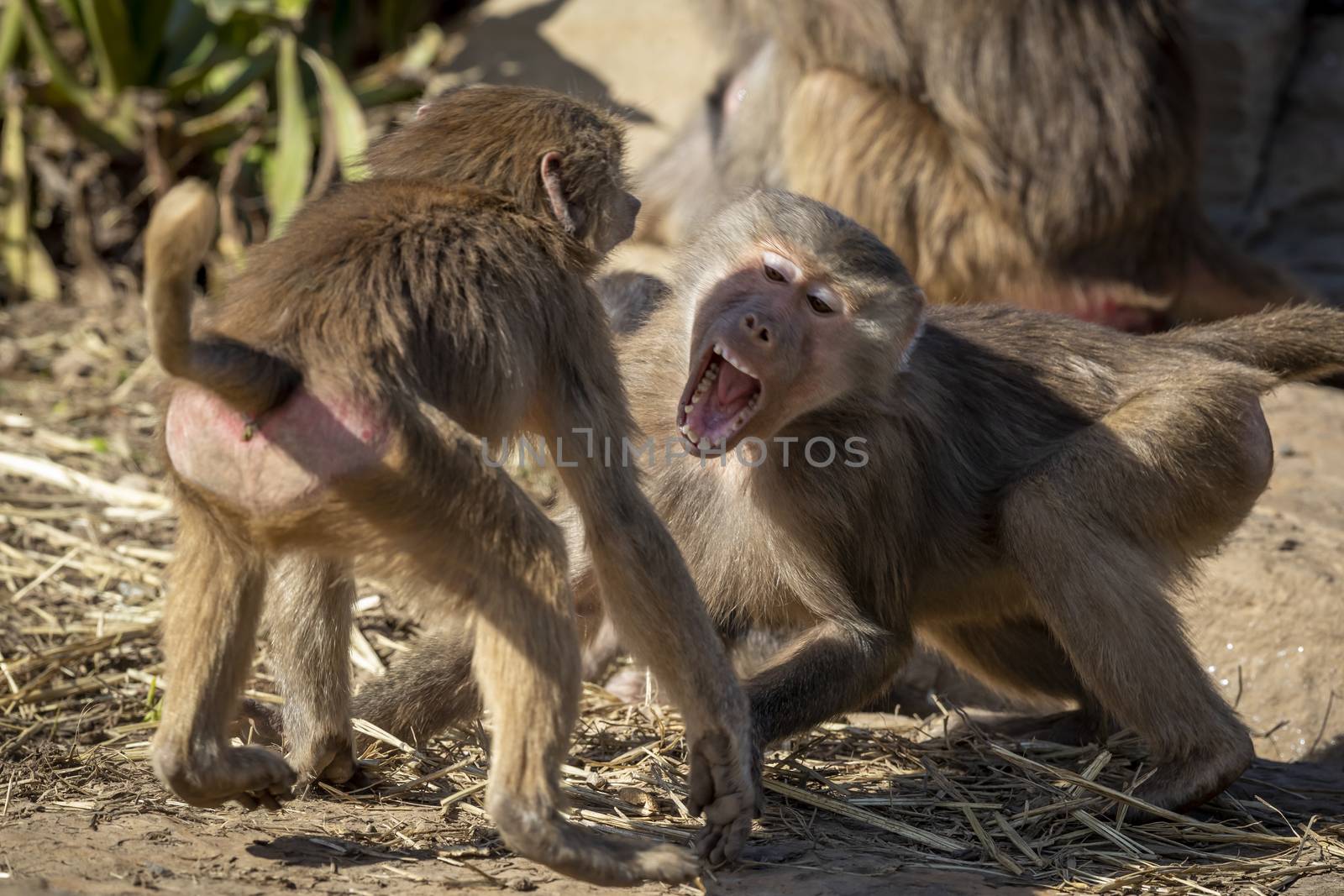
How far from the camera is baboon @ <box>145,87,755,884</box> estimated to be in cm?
202

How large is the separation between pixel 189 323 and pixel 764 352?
111cm

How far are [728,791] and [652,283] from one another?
146 cm

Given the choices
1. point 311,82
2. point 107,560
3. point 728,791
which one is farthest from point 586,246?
point 311,82

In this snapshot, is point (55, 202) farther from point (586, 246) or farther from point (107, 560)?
point (586, 246)

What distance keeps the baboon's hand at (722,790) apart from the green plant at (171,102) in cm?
327

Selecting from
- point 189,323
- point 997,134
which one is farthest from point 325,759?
point 997,134

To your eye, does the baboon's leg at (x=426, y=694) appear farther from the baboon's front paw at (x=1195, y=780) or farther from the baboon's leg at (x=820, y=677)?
the baboon's front paw at (x=1195, y=780)

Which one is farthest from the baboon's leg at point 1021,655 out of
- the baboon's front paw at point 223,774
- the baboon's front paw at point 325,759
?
the baboon's front paw at point 223,774

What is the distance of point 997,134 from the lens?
456cm

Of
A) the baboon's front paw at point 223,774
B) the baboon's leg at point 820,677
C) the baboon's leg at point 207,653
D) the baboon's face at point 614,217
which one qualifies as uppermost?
the baboon's face at point 614,217

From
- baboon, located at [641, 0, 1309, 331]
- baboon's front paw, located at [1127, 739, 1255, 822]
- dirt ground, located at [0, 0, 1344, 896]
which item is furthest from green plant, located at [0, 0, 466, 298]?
baboon's front paw, located at [1127, 739, 1255, 822]

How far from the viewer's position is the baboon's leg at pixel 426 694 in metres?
2.82

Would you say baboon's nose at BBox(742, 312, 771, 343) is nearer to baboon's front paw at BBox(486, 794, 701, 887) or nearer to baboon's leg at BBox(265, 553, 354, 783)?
baboon's leg at BBox(265, 553, 354, 783)

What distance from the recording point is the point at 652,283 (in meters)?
3.47
